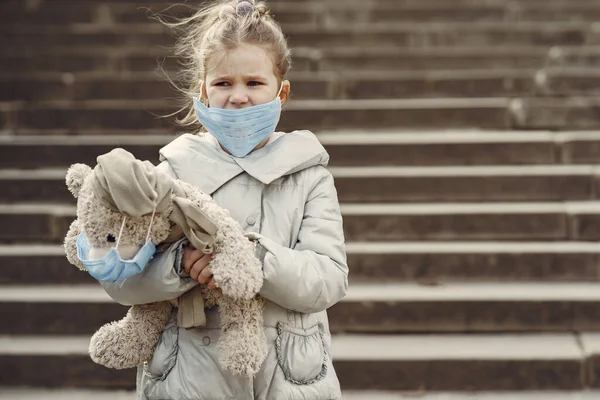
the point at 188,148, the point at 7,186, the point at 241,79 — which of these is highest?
the point at 241,79

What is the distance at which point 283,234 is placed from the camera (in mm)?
2068

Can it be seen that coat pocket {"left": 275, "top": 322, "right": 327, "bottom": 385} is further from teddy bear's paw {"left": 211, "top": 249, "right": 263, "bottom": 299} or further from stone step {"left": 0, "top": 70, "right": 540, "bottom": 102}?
stone step {"left": 0, "top": 70, "right": 540, "bottom": 102}

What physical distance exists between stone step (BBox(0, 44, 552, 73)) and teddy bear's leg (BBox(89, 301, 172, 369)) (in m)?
4.22

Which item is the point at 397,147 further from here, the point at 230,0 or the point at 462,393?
the point at 230,0

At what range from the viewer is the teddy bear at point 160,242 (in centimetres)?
172

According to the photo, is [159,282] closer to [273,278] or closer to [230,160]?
[273,278]

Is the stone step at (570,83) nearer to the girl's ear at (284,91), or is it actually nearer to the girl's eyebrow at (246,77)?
the girl's ear at (284,91)

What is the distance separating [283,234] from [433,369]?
7.32 ft

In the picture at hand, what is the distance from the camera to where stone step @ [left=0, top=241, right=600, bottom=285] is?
4.58 m

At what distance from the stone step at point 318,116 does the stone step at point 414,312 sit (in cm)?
153

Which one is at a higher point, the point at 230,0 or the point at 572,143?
the point at 230,0

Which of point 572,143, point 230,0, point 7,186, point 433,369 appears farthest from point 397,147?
point 230,0

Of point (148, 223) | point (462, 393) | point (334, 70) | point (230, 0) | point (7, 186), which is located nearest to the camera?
point (148, 223)

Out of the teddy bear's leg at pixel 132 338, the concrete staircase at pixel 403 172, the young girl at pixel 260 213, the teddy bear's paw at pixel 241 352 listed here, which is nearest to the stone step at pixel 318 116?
the concrete staircase at pixel 403 172
